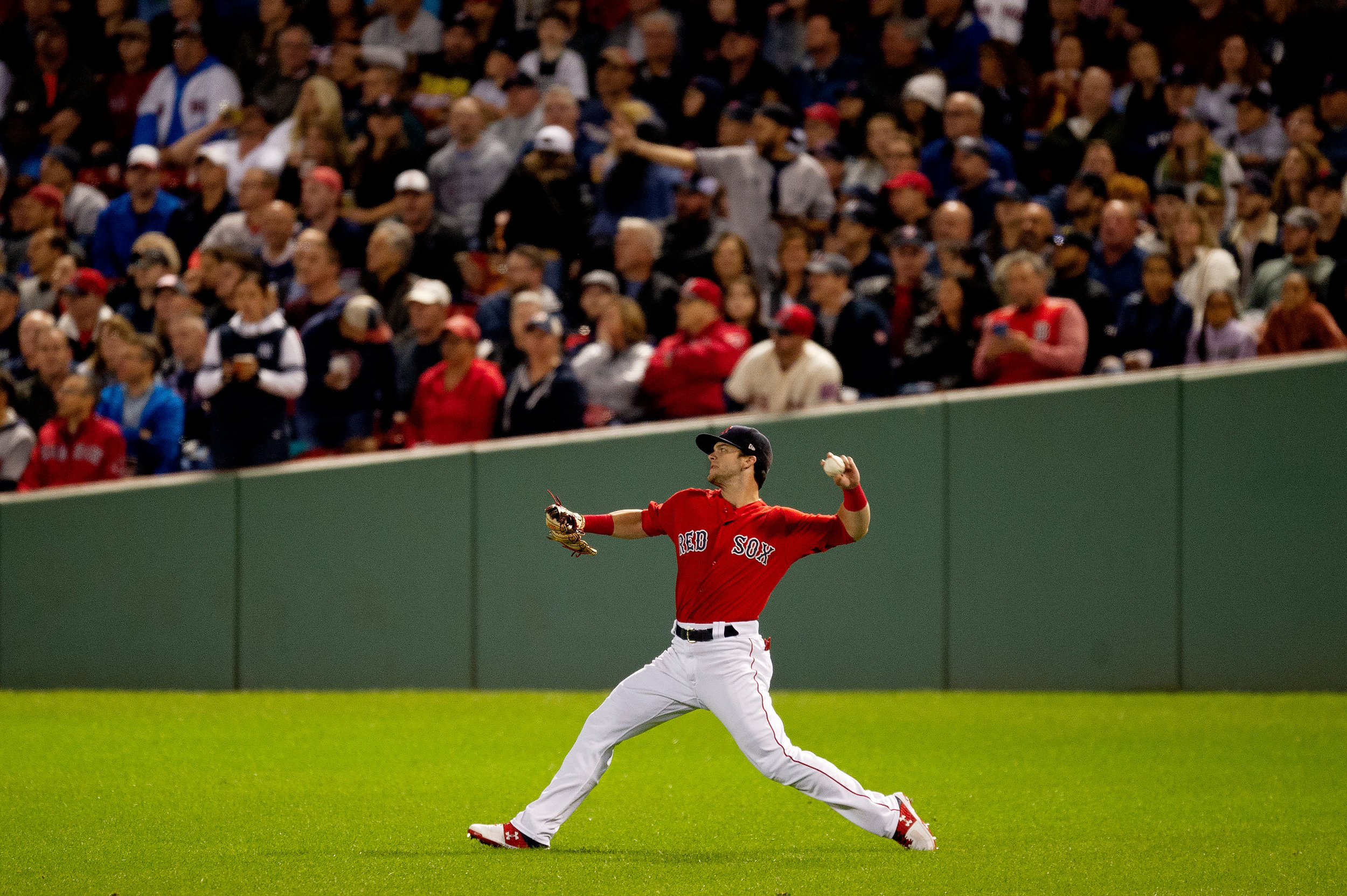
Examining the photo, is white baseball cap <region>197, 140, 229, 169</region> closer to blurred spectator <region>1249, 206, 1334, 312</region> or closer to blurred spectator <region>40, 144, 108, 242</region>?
blurred spectator <region>40, 144, 108, 242</region>

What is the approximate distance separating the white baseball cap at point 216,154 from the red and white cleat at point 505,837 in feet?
35.4

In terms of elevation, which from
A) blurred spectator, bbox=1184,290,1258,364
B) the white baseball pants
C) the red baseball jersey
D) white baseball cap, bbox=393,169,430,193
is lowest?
the white baseball pants

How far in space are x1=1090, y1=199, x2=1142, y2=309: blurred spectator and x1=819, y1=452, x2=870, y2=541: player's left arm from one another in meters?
6.62

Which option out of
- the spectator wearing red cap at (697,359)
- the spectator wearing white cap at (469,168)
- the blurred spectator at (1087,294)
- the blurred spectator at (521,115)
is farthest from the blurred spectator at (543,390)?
the blurred spectator at (1087,294)

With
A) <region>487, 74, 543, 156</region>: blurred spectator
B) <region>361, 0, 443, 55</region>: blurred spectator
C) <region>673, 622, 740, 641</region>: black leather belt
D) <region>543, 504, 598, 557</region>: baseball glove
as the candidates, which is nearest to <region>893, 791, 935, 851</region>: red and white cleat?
<region>673, 622, 740, 641</region>: black leather belt

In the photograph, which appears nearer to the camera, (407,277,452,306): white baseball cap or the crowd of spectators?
the crowd of spectators

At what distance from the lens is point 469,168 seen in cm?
1476

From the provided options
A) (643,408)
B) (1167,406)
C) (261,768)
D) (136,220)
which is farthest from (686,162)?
(261,768)

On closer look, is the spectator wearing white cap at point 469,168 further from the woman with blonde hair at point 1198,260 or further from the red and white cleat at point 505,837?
the red and white cleat at point 505,837

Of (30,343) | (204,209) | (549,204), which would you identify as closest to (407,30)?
(204,209)

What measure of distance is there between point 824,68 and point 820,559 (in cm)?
565

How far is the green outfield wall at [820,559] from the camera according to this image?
11219 mm

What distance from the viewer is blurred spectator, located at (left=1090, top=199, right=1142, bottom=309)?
1220 centimetres

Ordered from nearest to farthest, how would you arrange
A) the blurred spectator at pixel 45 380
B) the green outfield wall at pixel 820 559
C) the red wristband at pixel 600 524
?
1. the red wristband at pixel 600 524
2. the green outfield wall at pixel 820 559
3. the blurred spectator at pixel 45 380
